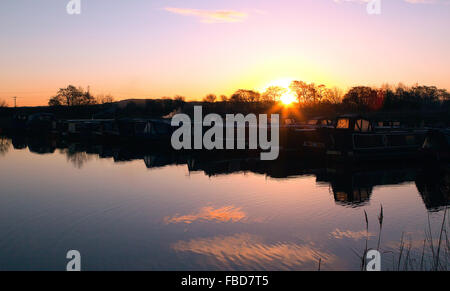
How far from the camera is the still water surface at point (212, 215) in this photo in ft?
29.6

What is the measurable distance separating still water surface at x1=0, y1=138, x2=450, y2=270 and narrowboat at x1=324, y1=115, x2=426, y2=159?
2107mm

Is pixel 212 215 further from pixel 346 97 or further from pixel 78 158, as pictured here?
pixel 346 97

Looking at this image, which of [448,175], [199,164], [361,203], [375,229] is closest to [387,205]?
[361,203]

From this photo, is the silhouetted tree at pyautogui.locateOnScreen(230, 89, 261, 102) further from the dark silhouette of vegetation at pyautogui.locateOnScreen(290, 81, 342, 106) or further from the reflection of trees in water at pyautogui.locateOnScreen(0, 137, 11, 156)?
the reflection of trees in water at pyautogui.locateOnScreen(0, 137, 11, 156)

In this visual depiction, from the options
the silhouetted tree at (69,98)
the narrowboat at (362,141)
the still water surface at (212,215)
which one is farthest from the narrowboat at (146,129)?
the silhouetted tree at (69,98)

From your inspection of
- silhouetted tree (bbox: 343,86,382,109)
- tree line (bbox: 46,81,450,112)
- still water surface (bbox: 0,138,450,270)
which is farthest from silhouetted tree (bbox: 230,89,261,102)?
still water surface (bbox: 0,138,450,270)

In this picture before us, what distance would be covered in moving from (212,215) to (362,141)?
1686 centimetres

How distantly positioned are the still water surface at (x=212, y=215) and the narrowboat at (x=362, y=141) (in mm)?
2107

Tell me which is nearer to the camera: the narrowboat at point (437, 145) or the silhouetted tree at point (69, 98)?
the narrowboat at point (437, 145)

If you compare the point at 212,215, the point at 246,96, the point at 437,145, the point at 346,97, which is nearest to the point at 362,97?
the point at 346,97

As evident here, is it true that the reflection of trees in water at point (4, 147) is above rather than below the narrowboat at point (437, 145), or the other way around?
below

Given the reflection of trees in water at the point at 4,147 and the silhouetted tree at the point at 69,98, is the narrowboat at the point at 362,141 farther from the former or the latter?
the silhouetted tree at the point at 69,98

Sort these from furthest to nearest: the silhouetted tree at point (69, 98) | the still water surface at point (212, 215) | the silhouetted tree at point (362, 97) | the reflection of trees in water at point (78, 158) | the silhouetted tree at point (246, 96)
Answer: the silhouetted tree at point (246, 96) → the silhouetted tree at point (69, 98) → the silhouetted tree at point (362, 97) → the reflection of trees in water at point (78, 158) → the still water surface at point (212, 215)
